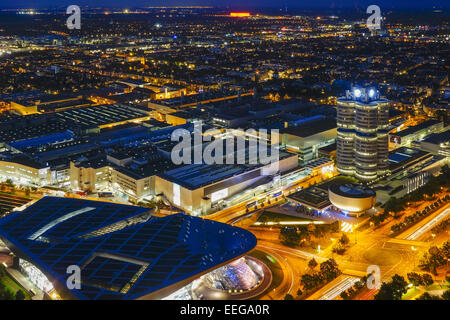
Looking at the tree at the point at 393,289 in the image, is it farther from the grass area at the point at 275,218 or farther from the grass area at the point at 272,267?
the grass area at the point at 275,218

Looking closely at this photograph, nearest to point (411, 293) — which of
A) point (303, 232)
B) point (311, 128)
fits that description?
point (303, 232)

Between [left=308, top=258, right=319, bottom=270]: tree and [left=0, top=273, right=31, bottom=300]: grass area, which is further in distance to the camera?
[left=308, top=258, right=319, bottom=270]: tree

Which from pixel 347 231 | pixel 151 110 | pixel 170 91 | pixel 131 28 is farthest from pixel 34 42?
pixel 347 231

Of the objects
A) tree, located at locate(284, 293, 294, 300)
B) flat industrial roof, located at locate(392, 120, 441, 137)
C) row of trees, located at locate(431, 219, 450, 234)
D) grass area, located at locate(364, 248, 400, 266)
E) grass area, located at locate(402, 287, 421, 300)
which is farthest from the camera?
flat industrial roof, located at locate(392, 120, 441, 137)

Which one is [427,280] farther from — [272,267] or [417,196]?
[417,196]

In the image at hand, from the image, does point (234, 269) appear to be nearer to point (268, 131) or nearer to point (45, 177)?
point (45, 177)

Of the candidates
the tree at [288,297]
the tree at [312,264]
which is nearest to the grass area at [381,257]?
the tree at [312,264]

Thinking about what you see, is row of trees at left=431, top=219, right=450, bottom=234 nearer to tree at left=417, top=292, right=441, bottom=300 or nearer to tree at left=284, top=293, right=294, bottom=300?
tree at left=417, top=292, right=441, bottom=300

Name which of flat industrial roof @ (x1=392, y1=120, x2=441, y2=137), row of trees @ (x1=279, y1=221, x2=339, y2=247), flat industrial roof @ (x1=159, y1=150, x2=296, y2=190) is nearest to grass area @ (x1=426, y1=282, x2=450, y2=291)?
row of trees @ (x1=279, y1=221, x2=339, y2=247)
